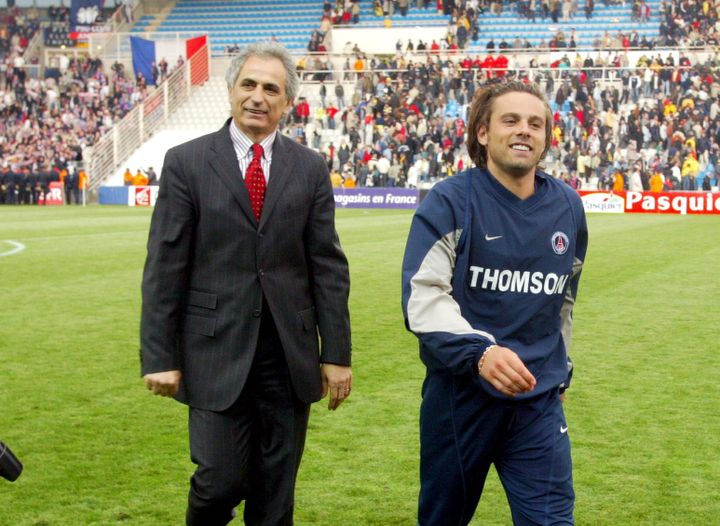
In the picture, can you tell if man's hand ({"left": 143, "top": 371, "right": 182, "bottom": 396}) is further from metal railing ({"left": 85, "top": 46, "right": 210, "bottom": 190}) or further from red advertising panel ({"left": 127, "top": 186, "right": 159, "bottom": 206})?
metal railing ({"left": 85, "top": 46, "right": 210, "bottom": 190})

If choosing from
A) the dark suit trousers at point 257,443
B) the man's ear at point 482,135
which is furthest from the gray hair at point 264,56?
the dark suit trousers at point 257,443

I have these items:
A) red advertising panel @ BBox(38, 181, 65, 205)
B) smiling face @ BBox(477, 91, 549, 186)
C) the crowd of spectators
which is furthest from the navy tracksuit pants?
red advertising panel @ BBox(38, 181, 65, 205)

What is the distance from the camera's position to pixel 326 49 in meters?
47.0

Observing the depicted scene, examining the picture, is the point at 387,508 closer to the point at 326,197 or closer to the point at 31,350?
the point at 326,197

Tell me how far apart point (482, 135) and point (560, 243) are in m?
0.48

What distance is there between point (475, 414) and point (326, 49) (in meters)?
44.5

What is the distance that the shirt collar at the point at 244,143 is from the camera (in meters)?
4.00

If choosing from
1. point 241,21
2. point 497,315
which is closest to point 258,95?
point 497,315

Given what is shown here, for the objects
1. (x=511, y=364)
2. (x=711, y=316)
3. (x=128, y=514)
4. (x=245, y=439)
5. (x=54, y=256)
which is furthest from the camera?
(x=54, y=256)

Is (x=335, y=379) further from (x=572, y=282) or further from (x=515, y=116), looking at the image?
(x=515, y=116)

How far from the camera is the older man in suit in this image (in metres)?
3.85

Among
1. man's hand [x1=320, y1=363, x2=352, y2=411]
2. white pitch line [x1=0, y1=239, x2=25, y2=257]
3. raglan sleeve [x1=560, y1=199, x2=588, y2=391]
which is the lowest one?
white pitch line [x1=0, y1=239, x2=25, y2=257]

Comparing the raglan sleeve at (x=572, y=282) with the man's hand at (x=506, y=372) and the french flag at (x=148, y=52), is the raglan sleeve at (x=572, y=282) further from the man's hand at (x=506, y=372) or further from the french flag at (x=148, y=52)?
the french flag at (x=148, y=52)

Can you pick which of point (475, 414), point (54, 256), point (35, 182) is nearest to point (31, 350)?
point (475, 414)
